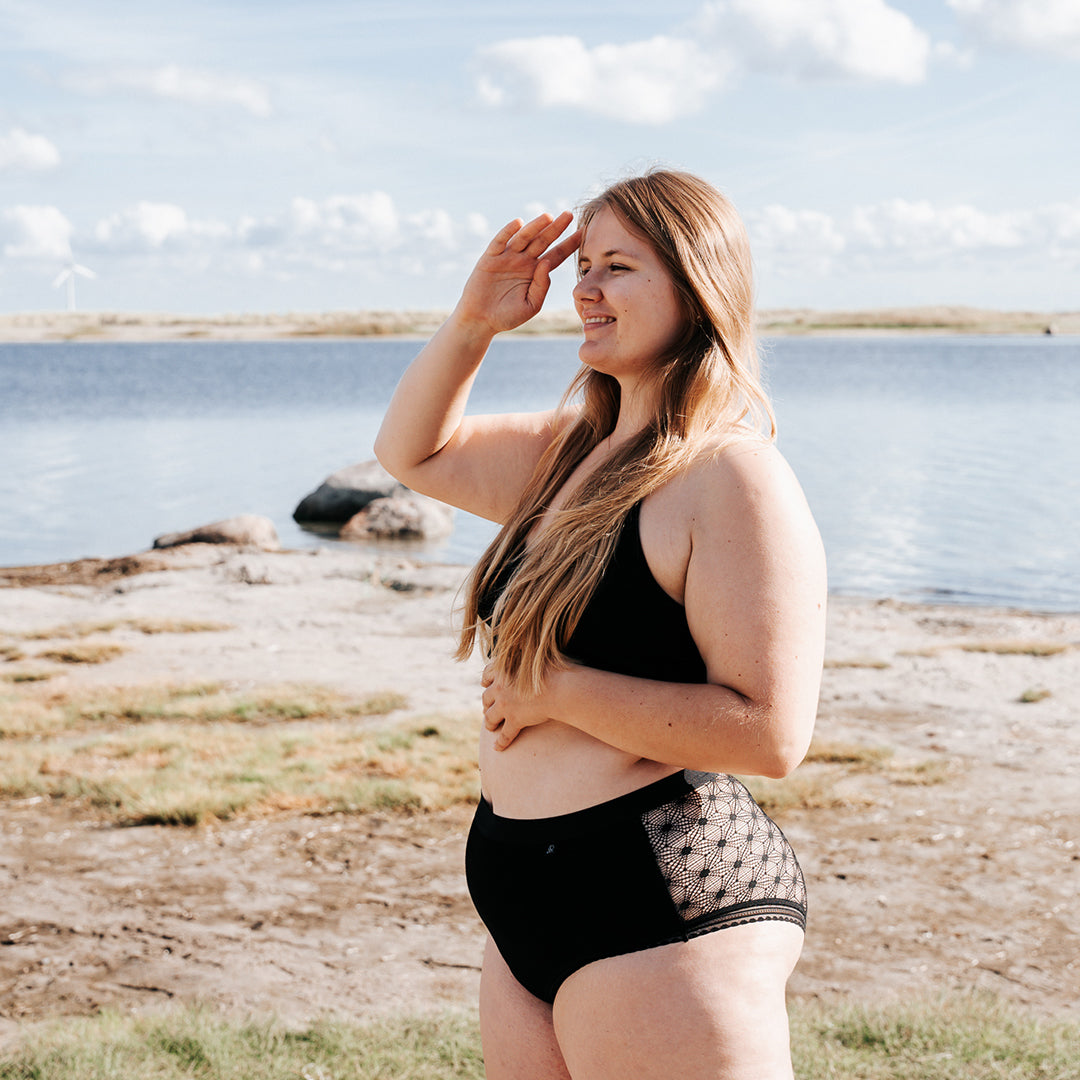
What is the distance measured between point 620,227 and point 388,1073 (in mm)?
2962

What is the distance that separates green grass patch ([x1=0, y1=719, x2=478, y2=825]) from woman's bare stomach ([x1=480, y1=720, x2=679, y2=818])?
443cm

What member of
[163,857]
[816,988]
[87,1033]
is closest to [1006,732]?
[816,988]

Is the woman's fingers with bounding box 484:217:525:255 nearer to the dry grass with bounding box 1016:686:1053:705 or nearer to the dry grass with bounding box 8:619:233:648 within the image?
the dry grass with bounding box 1016:686:1053:705

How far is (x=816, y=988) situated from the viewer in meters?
4.61

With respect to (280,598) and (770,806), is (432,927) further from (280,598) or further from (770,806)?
(280,598)

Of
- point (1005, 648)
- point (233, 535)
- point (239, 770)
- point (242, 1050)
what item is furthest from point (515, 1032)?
point (233, 535)

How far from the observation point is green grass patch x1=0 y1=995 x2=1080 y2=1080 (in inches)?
149

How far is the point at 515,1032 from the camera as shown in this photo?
218cm

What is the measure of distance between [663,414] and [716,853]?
2.61 feet

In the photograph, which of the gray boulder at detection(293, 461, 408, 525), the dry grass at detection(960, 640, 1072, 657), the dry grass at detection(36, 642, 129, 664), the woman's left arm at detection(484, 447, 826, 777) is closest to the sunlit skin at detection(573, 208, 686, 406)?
the woman's left arm at detection(484, 447, 826, 777)

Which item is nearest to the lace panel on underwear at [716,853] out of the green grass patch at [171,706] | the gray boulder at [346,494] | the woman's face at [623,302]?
the woman's face at [623,302]

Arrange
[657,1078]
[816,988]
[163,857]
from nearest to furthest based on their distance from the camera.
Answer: [657,1078] < [816,988] < [163,857]

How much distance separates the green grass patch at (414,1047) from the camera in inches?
149

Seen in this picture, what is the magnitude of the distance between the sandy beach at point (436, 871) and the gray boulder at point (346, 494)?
10.8 metres
